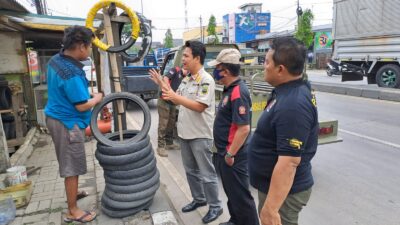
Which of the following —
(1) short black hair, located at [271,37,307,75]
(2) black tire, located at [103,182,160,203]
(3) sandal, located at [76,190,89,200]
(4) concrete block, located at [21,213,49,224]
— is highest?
(1) short black hair, located at [271,37,307,75]

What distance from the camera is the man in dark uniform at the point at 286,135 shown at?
5.28 feet

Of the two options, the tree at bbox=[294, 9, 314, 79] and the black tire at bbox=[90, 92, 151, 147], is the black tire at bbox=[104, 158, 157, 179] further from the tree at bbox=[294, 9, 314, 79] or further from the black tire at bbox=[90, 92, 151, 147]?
A: the tree at bbox=[294, 9, 314, 79]

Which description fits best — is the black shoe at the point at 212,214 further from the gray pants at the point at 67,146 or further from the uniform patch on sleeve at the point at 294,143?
the uniform patch on sleeve at the point at 294,143

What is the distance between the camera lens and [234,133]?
8.37ft

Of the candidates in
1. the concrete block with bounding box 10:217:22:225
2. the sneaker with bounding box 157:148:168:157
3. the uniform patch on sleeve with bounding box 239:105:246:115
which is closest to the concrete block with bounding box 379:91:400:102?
the sneaker with bounding box 157:148:168:157

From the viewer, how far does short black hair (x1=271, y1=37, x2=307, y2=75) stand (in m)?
1.65

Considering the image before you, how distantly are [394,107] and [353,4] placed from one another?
5.19 meters

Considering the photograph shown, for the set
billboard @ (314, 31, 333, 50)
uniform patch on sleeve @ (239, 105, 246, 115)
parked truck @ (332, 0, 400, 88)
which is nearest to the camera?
uniform patch on sleeve @ (239, 105, 246, 115)

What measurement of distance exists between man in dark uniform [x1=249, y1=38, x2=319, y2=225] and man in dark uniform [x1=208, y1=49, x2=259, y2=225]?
589 mm

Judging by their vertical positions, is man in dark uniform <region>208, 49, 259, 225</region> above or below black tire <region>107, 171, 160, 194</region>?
above

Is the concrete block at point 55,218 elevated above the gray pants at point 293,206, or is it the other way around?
the gray pants at point 293,206

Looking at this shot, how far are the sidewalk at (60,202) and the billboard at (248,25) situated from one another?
147ft

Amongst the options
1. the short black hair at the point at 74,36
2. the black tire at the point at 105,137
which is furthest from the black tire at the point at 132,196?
the short black hair at the point at 74,36

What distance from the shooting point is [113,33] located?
3.36 m
